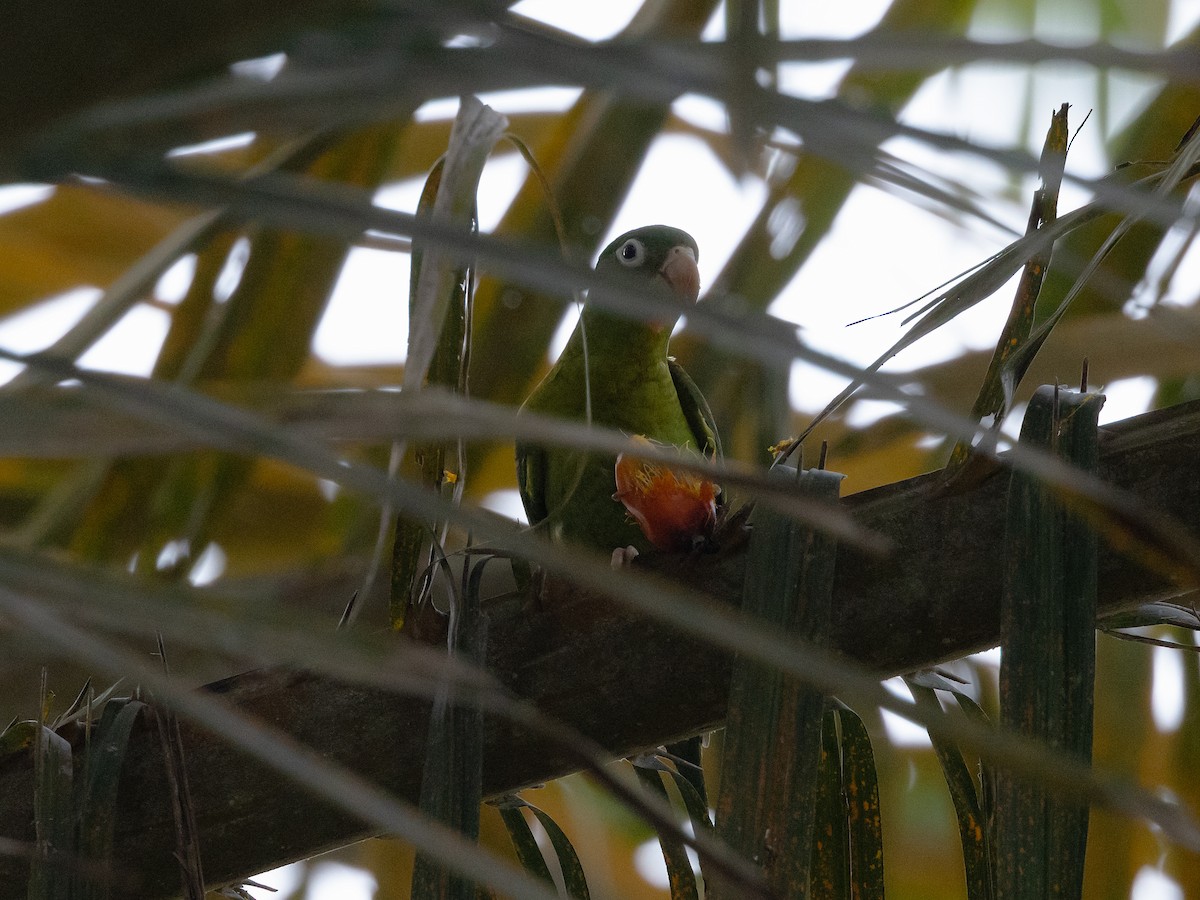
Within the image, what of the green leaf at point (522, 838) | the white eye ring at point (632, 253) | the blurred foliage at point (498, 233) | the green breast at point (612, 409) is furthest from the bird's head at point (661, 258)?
the green leaf at point (522, 838)

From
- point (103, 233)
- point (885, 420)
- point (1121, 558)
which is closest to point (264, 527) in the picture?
point (103, 233)

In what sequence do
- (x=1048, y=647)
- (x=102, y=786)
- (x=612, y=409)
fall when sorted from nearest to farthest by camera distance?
(x=1048, y=647) → (x=102, y=786) → (x=612, y=409)

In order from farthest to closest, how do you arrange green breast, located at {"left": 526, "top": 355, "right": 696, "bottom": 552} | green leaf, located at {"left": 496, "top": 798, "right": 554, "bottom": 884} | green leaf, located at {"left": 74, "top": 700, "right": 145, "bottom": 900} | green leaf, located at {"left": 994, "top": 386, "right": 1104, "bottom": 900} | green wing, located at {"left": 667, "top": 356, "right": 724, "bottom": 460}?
green wing, located at {"left": 667, "top": 356, "right": 724, "bottom": 460}, green breast, located at {"left": 526, "top": 355, "right": 696, "bottom": 552}, green leaf, located at {"left": 496, "top": 798, "right": 554, "bottom": 884}, green leaf, located at {"left": 74, "top": 700, "right": 145, "bottom": 900}, green leaf, located at {"left": 994, "top": 386, "right": 1104, "bottom": 900}

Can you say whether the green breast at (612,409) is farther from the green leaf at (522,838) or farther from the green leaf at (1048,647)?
the green leaf at (1048,647)

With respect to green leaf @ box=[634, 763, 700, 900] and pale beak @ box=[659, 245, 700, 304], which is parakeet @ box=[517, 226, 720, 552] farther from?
green leaf @ box=[634, 763, 700, 900]

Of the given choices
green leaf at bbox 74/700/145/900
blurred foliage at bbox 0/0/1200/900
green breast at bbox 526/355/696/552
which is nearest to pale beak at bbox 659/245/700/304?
green breast at bbox 526/355/696/552

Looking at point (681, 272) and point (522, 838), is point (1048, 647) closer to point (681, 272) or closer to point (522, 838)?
point (522, 838)

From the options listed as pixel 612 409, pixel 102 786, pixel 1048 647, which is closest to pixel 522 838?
pixel 102 786
